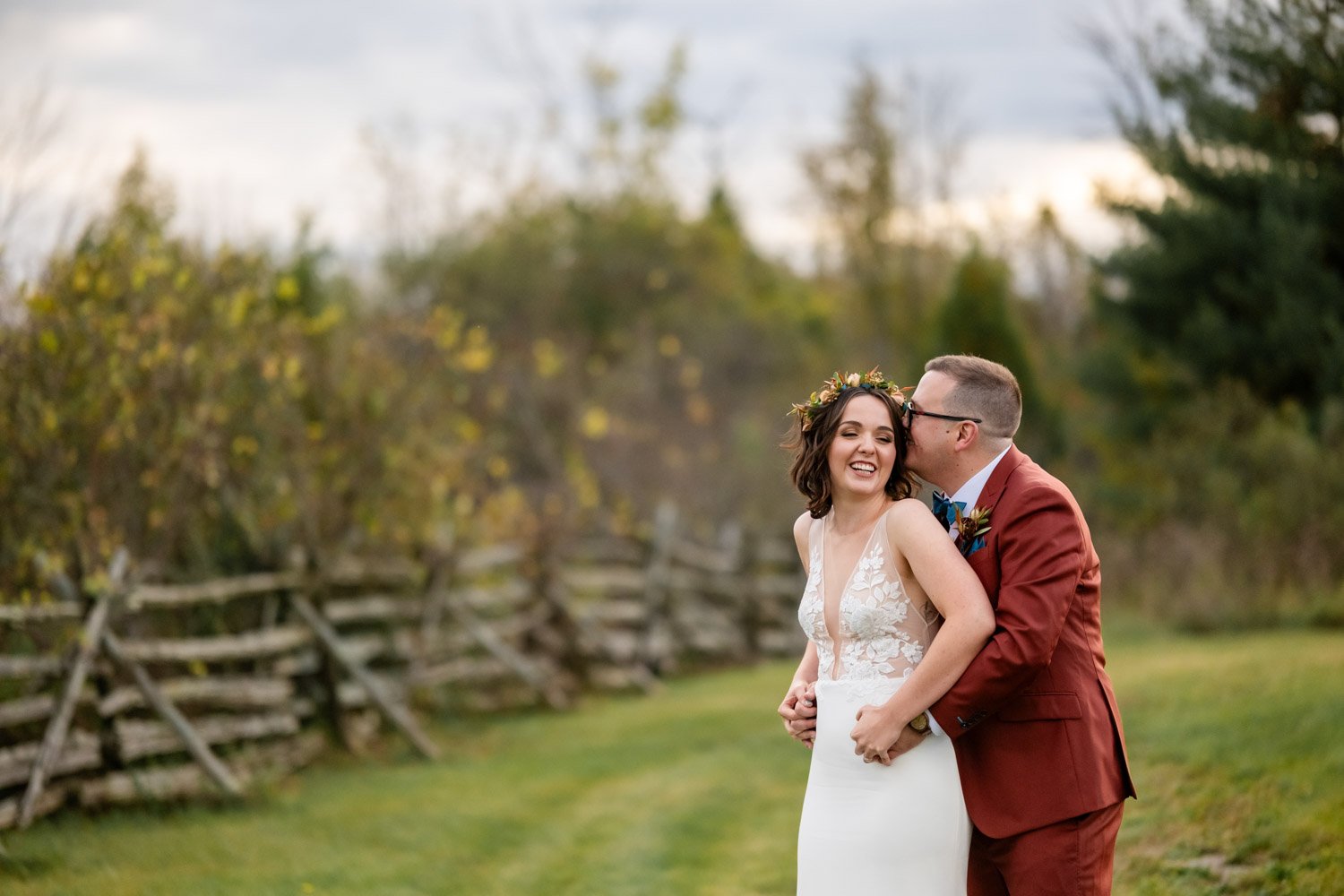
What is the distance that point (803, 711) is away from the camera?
3.96 meters

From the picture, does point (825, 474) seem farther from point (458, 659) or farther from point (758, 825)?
point (458, 659)

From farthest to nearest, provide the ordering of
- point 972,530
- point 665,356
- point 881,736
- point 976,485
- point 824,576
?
1. point 665,356
2. point 824,576
3. point 976,485
4. point 972,530
5. point 881,736

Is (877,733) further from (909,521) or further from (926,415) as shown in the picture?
(926,415)

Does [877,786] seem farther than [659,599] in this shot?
No

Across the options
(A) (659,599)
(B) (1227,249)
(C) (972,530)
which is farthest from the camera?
(B) (1227,249)

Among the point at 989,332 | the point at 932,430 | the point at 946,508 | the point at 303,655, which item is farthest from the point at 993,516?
the point at 989,332

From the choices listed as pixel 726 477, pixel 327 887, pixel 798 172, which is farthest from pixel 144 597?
pixel 798 172

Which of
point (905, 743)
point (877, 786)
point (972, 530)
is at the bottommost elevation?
point (877, 786)

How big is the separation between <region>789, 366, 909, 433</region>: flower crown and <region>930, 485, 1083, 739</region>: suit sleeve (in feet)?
1.92

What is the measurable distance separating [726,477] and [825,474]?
63.9ft

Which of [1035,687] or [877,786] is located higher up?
[1035,687]

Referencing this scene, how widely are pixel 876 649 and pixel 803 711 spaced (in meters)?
0.41

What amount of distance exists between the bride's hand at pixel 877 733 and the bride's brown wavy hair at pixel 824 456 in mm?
696

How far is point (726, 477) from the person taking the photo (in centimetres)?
2338
